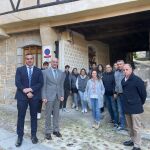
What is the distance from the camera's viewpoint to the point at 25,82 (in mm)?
5809

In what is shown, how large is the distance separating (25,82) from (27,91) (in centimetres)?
22

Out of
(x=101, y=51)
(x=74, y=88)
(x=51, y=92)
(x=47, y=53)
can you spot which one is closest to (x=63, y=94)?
(x=51, y=92)

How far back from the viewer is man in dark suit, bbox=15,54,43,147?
5.75m

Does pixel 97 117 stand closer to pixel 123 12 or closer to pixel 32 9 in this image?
pixel 123 12

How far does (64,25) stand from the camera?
33.9 ft

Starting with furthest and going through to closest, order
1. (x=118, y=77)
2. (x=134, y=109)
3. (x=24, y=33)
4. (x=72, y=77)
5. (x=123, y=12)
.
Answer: (x=24, y=33)
(x=72, y=77)
(x=123, y=12)
(x=118, y=77)
(x=134, y=109)

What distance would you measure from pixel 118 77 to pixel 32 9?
452cm

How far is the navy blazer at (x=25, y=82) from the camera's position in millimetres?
5762

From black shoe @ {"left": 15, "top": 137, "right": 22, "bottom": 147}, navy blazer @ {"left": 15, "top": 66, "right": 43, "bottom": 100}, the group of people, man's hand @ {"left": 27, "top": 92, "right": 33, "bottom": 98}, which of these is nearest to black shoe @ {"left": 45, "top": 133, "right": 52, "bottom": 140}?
the group of people

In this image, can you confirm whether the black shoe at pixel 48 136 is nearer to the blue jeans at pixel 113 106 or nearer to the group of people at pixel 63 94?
the group of people at pixel 63 94

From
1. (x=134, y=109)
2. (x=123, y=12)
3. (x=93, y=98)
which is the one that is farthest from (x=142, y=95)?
(x=123, y=12)

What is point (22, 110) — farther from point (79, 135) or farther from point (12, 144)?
point (79, 135)

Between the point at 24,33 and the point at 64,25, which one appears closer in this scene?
the point at 64,25

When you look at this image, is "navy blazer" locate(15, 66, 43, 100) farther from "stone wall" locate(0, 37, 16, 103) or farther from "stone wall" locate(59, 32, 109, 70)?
"stone wall" locate(0, 37, 16, 103)
